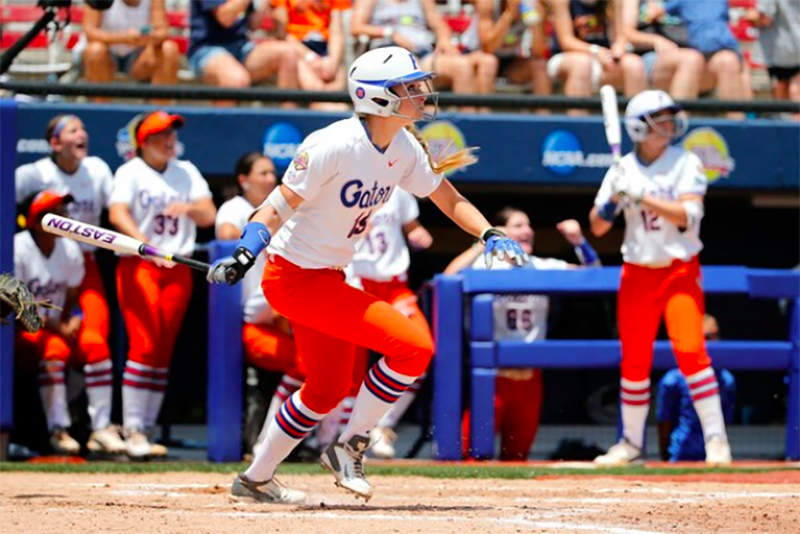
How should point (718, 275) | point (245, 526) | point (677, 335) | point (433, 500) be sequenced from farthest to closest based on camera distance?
point (718, 275), point (677, 335), point (433, 500), point (245, 526)

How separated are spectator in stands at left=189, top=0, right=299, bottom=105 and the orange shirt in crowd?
210mm

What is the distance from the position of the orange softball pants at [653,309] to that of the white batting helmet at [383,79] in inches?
98.0

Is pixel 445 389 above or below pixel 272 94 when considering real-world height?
below

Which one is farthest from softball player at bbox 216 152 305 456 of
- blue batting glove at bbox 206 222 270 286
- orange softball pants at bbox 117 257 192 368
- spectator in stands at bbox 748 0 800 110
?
spectator in stands at bbox 748 0 800 110

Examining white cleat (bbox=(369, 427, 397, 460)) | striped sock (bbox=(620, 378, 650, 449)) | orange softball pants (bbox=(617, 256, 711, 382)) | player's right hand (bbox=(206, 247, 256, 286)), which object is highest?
player's right hand (bbox=(206, 247, 256, 286))

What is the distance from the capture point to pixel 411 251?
9.28 meters

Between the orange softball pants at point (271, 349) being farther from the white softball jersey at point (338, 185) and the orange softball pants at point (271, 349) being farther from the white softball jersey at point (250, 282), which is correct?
the white softball jersey at point (338, 185)

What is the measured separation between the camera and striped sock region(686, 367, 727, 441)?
7.63 m

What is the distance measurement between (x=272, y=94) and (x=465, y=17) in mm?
1741

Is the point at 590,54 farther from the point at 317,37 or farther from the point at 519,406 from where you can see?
the point at 519,406

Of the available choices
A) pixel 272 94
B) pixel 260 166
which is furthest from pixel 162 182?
pixel 272 94

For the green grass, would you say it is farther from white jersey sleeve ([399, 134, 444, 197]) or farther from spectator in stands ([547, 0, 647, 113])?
spectator in stands ([547, 0, 647, 113])

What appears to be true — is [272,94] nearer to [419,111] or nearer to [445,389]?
[445,389]

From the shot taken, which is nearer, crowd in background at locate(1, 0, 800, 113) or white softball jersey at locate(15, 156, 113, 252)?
white softball jersey at locate(15, 156, 113, 252)
